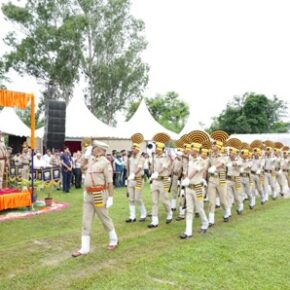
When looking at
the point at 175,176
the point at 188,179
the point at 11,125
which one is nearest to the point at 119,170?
the point at 175,176

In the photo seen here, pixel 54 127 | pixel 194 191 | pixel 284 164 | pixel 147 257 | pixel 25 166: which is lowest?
pixel 147 257

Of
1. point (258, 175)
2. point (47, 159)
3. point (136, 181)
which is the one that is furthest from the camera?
point (47, 159)

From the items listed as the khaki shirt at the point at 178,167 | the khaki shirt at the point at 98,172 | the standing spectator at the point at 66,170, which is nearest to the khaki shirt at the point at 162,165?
the khaki shirt at the point at 178,167

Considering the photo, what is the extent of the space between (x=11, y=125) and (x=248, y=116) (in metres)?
29.7

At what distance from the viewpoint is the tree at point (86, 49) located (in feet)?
103

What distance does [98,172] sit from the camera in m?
6.93

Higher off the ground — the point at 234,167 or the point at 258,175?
the point at 234,167

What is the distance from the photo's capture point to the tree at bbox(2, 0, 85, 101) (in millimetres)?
30953

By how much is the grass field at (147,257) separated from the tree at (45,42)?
23.3m

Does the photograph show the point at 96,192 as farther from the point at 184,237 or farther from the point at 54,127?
the point at 54,127

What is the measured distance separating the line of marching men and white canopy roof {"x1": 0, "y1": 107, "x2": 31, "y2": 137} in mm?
12952

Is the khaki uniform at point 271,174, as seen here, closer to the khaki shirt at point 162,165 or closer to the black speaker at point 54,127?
the khaki shirt at point 162,165

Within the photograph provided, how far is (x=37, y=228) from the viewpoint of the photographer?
9062 millimetres

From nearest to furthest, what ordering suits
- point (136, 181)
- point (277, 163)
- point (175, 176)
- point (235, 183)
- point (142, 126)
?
point (136, 181), point (175, 176), point (235, 183), point (277, 163), point (142, 126)
